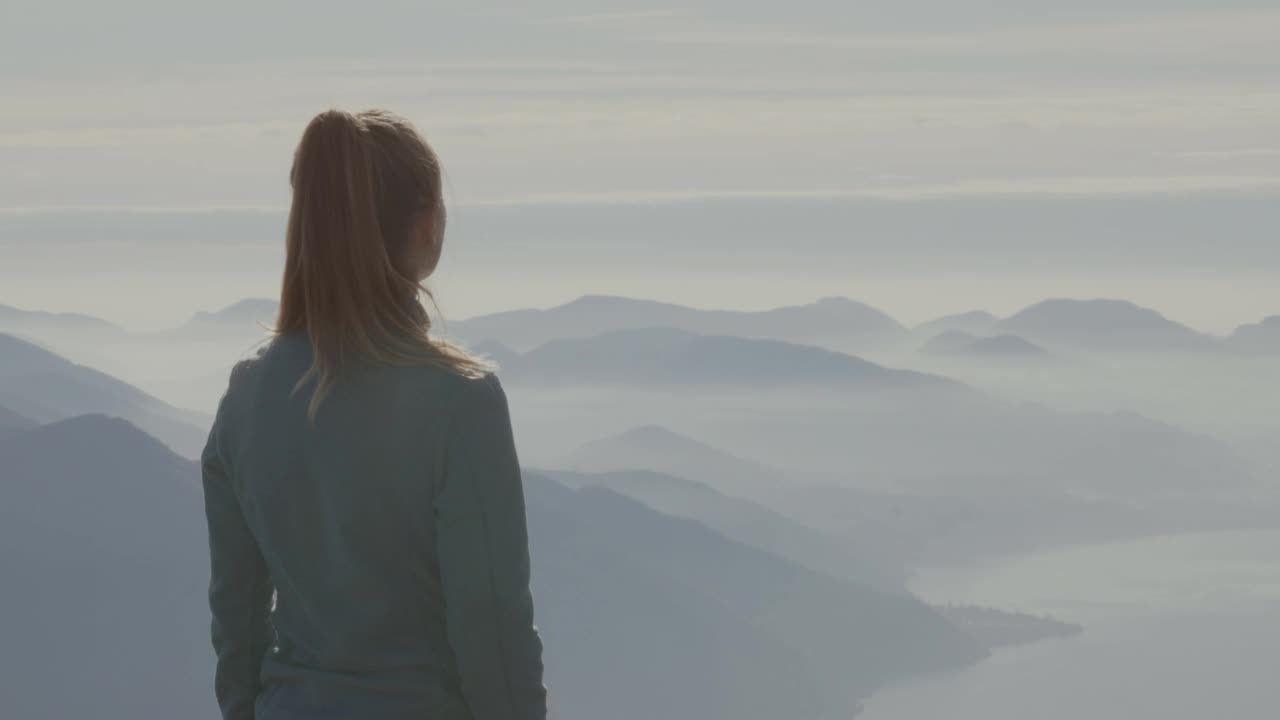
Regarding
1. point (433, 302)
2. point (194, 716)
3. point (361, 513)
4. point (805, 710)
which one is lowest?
point (805, 710)

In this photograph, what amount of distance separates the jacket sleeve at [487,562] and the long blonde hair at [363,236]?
0.44ft

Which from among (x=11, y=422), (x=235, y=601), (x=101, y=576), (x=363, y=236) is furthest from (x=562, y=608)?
(x=363, y=236)

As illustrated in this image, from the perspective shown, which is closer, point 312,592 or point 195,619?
point 312,592

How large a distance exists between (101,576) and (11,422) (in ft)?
108

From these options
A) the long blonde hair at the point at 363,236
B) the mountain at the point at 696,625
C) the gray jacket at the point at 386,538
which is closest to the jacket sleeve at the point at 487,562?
the gray jacket at the point at 386,538

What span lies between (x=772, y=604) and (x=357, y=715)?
593ft

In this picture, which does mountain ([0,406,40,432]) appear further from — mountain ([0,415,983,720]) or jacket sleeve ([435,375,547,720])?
jacket sleeve ([435,375,547,720])

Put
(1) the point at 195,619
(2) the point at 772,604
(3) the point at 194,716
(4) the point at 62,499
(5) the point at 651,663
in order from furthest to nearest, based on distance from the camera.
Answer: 1. (2) the point at 772,604
2. (5) the point at 651,663
3. (4) the point at 62,499
4. (1) the point at 195,619
5. (3) the point at 194,716

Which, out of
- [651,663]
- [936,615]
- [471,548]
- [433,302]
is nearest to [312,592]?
[471,548]

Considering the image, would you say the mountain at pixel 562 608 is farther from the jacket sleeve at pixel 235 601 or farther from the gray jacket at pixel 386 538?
the gray jacket at pixel 386 538

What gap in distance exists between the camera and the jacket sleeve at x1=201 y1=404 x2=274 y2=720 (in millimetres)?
3043

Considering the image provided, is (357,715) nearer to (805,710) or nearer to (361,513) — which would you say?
(361,513)

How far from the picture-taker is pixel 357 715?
2777 millimetres

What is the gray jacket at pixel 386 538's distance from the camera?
8.68ft
